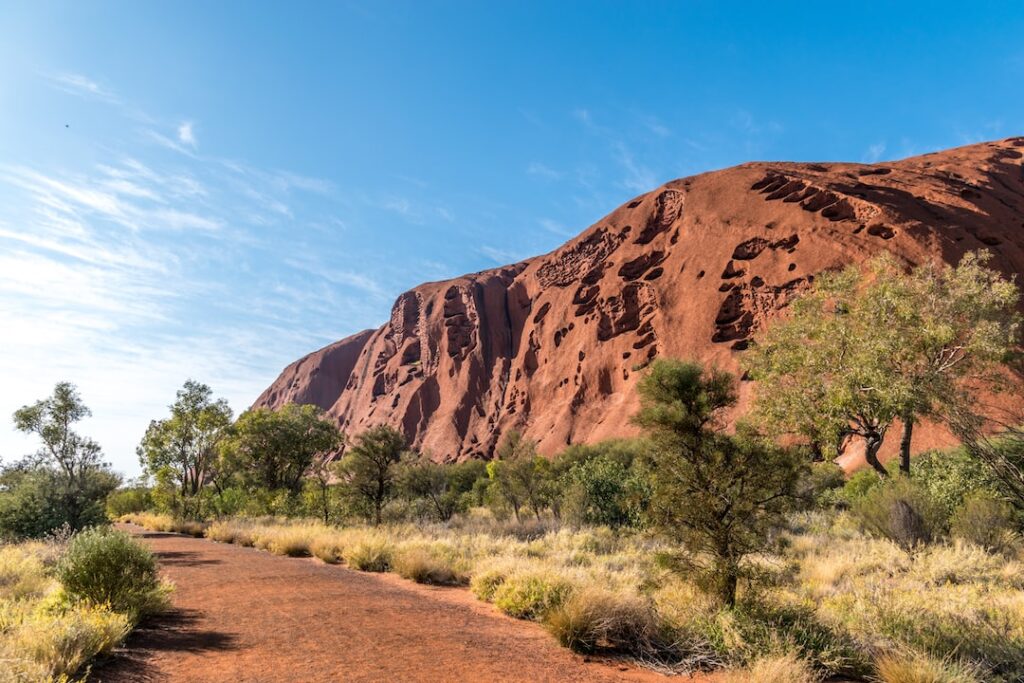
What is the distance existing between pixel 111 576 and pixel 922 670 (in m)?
10.2

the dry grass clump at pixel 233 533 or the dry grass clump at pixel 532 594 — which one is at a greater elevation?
the dry grass clump at pixel 532 594

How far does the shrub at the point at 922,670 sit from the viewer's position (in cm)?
520

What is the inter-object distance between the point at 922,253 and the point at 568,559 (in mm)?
43359

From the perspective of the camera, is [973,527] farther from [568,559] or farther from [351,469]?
[351,469]

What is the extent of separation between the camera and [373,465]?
22.7 metres

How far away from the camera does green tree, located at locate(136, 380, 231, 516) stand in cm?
3067

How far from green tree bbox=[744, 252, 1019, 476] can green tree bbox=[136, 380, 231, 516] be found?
2916 cm

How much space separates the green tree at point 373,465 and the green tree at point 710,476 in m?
16.3

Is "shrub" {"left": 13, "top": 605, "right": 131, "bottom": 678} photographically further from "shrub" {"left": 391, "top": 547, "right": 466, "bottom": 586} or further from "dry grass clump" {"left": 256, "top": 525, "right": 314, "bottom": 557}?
"dry grass clump" {"left": 256, "top": 525, "right": 314, "bottom": 557}

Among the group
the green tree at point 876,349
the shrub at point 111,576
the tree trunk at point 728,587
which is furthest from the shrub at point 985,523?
the shrub at point 111,576

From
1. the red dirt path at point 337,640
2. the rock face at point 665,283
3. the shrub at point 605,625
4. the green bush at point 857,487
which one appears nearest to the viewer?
the red dirt path at point 337,640

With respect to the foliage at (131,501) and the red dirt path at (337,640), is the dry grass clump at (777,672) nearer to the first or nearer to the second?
the red dirt path at (337,640)

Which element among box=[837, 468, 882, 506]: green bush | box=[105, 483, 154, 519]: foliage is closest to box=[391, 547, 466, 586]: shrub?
box=[837, 468, 882, 506]: green bush

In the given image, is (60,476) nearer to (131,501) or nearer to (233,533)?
(233,533)
